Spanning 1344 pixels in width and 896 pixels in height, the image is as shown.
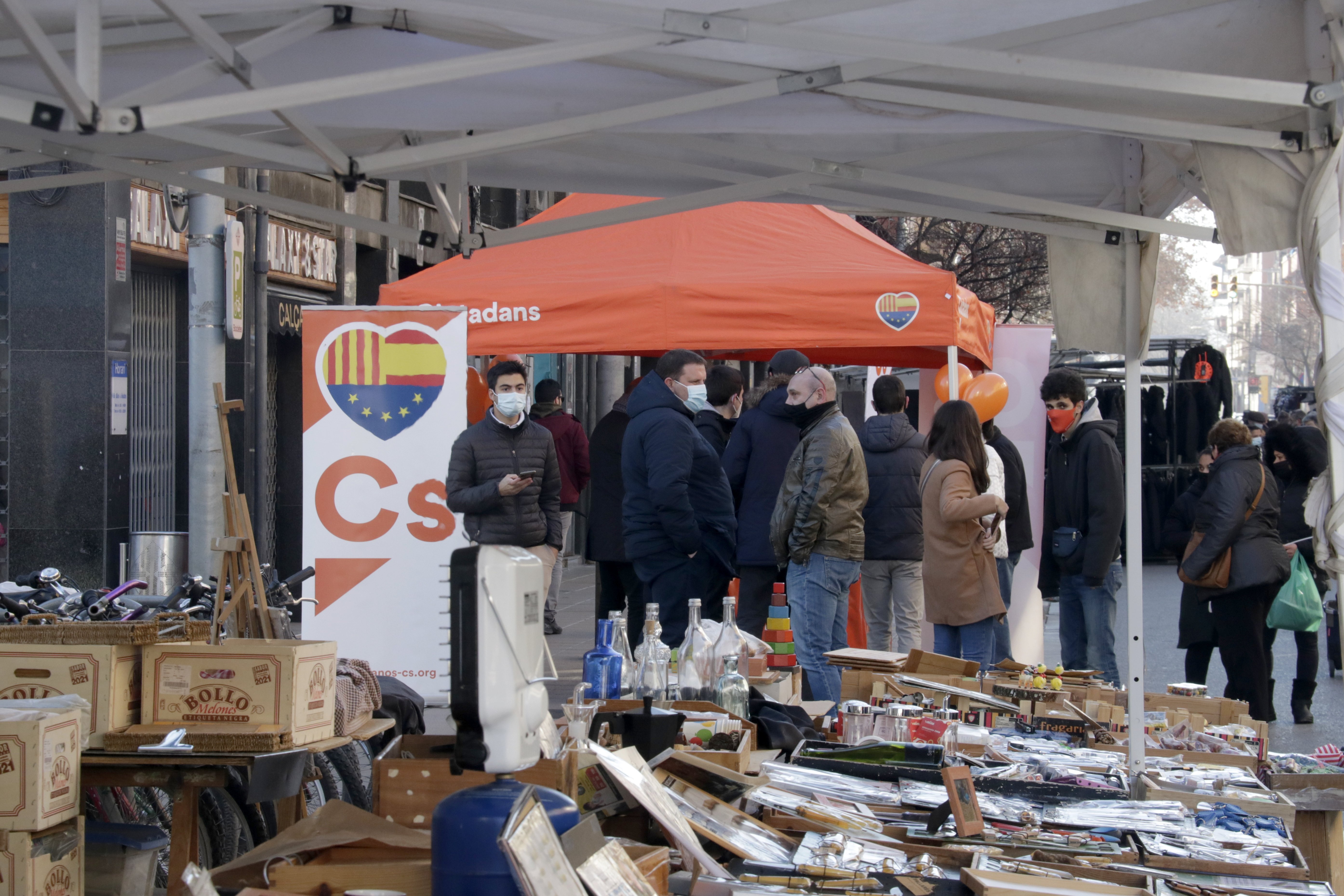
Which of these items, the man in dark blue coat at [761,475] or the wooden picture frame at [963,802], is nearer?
the wooden picture frame at [963,802]

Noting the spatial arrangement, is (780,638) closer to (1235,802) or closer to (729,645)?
(729,645)

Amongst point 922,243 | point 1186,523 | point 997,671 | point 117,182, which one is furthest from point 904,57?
point 922,243

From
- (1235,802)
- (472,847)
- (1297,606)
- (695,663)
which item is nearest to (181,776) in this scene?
(695,663)

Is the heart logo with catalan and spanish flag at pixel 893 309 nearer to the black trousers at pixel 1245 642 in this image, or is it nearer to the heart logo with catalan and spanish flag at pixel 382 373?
the black trousers at pixel 1245 642

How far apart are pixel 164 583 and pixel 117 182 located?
392 centimetres

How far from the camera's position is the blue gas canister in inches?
93.0

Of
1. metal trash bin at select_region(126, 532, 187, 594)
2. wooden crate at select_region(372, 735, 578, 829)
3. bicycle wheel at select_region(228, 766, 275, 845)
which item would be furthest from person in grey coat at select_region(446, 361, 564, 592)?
wooden crate at select_region(372, 735, 578, 829)

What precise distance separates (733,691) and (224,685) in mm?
1595

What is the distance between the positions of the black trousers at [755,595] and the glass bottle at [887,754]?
3463 mm

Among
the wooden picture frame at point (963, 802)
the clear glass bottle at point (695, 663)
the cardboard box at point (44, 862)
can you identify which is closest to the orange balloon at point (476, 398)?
the clear glass bottle at point (695, 663)

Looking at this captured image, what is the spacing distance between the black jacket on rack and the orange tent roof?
1140cm

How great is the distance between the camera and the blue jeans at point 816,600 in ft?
22.5

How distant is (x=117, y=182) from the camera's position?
9438 mm

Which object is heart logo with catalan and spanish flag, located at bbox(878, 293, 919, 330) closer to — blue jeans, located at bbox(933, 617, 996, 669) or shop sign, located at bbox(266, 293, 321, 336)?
blue jeans, located at bbox(933, 617, 996, 669)
